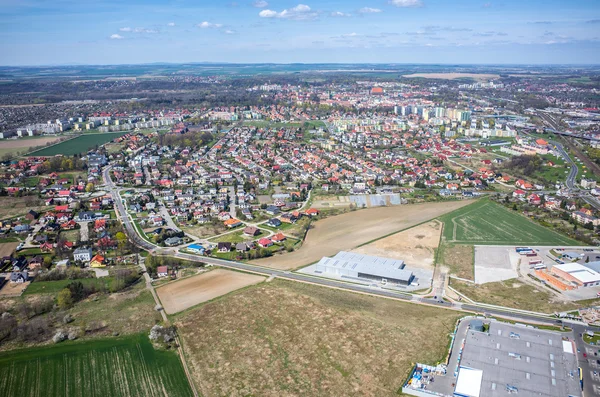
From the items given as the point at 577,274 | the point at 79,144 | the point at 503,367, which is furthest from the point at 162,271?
the point at 79,144

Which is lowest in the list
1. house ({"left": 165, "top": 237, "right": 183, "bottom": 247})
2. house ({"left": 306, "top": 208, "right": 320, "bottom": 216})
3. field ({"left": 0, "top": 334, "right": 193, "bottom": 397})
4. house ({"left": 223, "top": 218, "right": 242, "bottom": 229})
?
field ({"left": 0, "top": 334, "right": 193, "bottom": 397})

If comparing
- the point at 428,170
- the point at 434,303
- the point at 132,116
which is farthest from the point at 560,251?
the point at 132,116

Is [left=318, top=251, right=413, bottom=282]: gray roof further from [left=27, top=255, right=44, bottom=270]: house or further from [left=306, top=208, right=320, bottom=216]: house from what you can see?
[left=27, top=255, right=44, bottom=270]: house

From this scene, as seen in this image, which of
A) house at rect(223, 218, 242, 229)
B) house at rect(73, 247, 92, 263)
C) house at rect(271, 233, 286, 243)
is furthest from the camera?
house at rect(223, 218, 242, 229)

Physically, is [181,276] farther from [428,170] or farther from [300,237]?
[428,170]

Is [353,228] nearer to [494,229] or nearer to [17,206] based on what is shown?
[494,229]


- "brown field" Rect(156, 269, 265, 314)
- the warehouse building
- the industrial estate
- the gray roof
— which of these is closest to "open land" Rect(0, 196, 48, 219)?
the industrial estate
